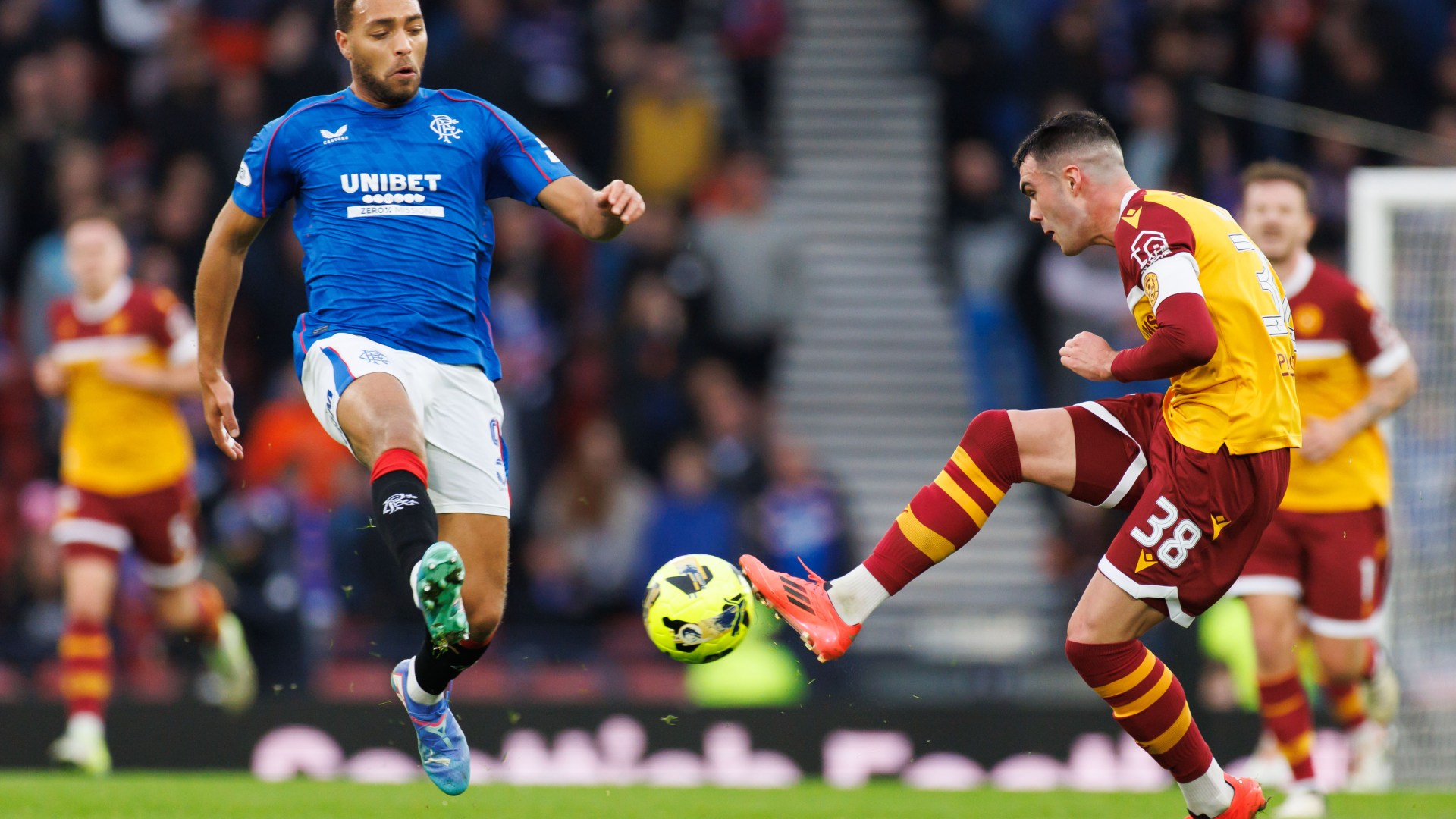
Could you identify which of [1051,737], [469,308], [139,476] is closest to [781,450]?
[1051,737]

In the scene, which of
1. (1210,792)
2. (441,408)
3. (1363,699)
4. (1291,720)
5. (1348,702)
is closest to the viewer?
(1210,792)

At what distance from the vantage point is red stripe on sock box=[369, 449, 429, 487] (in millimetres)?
5125

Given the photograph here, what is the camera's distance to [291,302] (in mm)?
10945

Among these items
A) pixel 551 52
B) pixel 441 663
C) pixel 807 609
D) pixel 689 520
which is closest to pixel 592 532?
pixel 689 520

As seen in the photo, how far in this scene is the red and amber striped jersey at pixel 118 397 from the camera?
868 cm

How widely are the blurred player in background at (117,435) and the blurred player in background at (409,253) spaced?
306cm

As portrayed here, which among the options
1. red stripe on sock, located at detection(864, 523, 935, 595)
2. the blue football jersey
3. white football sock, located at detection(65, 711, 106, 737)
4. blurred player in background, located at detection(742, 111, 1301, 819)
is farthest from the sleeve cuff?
white football sock, located at detection(65, 711, 106, 737)

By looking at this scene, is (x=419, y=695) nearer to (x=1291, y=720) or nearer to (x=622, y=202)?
(x=622, y=202)

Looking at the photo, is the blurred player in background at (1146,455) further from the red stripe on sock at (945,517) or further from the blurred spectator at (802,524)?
the blurred spectator at (802,524)

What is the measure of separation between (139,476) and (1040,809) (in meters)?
4.61

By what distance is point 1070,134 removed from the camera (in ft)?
17.4

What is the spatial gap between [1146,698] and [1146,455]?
0.73 m

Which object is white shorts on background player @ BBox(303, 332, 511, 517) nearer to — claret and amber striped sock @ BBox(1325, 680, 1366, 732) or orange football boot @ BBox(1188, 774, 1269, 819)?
orange football boot @ BBox(1188, 774, 1269, 819)

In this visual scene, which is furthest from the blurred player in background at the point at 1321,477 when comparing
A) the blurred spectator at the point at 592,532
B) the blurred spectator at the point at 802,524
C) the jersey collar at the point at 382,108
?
the blurred spectator at the point at 592,532
